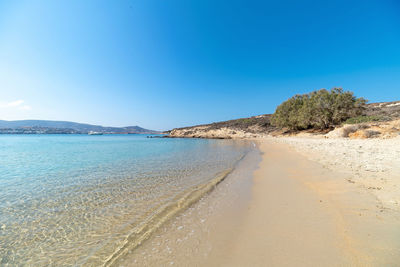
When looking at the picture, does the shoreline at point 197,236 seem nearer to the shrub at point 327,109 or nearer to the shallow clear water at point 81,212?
the shallow clear water at point 81,212

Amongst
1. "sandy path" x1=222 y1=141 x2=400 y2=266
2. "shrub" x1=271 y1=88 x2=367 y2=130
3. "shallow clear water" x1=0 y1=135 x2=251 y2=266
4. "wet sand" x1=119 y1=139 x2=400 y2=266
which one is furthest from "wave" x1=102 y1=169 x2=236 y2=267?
"shrub" x1=271 y1=88 x2=367 y2=130

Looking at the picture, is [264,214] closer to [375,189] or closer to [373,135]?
[375,189]

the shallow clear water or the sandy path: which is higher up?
Result: the sandy path

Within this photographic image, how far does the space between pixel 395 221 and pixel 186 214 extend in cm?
439

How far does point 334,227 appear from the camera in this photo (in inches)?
124

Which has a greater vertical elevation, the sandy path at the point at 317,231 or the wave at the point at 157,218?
the sandy path at the point at 317,231

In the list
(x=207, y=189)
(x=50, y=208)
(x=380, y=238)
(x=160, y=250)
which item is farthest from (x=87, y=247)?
(x=380, y=238)

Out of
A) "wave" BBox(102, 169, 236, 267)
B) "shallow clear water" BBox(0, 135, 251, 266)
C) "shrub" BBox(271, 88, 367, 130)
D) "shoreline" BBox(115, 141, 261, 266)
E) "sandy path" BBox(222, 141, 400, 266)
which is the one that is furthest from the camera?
"shrub" BBox(271, 88, 367, 130)

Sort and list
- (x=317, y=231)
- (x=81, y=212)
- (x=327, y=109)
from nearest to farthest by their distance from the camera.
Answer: (x=317, y=231)
(x=81, y=212)
(x=327, y=109)

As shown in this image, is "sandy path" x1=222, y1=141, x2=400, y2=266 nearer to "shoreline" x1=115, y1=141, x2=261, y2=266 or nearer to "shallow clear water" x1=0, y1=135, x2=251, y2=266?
"shoreline" x1=115, y1=141, x2=261, y2=266

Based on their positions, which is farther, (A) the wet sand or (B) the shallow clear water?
(B) the shallow clear water

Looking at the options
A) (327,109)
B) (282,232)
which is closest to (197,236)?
(282,232)

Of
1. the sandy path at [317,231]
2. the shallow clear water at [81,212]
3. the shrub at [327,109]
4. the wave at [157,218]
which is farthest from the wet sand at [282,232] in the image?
the shrub at [327,109]

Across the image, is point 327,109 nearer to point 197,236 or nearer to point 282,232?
point 282,232
